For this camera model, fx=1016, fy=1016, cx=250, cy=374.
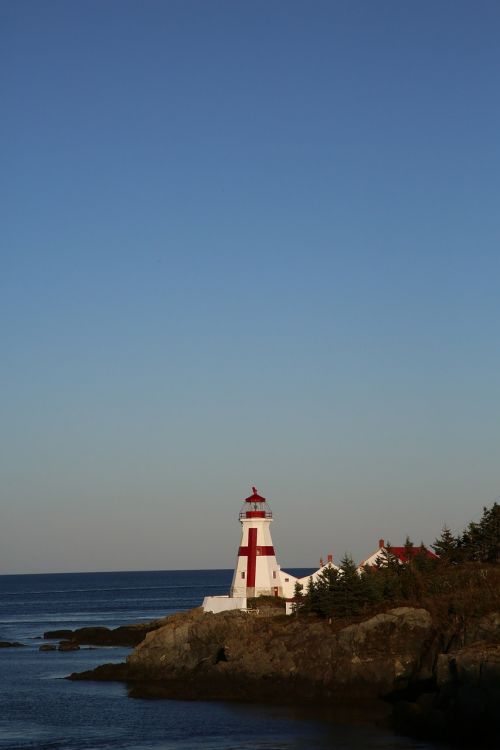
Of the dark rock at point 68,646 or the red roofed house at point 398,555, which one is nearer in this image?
the red roofed house at point 398,555

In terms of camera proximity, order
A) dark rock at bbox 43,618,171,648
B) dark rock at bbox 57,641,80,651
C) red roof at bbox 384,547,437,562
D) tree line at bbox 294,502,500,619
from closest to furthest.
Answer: tree line at bbox 294,502,500,619 < red roof at bbox 384,547,437,562 < dark rock at bbox 57,641,80,651 < dark rock at bbox 43,618,171,648

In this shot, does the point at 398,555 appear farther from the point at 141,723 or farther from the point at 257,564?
the point at 141,723

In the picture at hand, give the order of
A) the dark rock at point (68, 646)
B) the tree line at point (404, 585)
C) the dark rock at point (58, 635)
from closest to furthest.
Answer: the tree line at point (404, 585)
the dark rock at point (68, 646)
the dark rock at point (58, 635)

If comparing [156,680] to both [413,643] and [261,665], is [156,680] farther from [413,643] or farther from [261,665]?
[413,643]

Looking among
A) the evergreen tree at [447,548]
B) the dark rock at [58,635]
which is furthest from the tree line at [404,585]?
the dark rock at [58,635]

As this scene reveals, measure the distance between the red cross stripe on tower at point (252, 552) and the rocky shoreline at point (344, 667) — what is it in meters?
8.00

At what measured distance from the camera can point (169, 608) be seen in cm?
12788

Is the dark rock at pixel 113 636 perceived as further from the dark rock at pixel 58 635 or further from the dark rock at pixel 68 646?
the dark rock at pixel 68 646

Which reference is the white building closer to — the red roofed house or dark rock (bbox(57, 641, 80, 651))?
the red roofed house

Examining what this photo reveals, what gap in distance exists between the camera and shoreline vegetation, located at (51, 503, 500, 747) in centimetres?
3966

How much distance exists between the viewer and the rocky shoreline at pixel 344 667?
39219 millimetres

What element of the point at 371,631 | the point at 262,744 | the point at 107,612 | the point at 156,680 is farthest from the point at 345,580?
the point at 107,612

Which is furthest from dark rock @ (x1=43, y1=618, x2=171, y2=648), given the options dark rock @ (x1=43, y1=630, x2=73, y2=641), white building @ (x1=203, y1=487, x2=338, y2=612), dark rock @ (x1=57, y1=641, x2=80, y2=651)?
white building @ (x1=203, y1=487, x2=338, y2=612)

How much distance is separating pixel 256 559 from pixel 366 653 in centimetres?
1958
